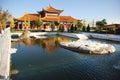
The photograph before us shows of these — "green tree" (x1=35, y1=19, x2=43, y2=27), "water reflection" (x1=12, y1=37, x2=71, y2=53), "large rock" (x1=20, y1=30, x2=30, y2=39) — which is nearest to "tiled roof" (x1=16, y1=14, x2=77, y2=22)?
"green tree" (x1=35, y1=19, x2=43, y2=27)

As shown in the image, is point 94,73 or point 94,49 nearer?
point 94,73

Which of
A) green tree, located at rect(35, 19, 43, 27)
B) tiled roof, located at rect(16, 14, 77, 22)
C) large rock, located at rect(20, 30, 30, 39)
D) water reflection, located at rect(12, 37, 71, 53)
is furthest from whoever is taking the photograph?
tiled roof, located at rect(16, 14, 77, 22)

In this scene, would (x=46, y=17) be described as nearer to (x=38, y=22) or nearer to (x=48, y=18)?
(x=48, y=18)

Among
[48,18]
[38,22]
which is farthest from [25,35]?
[48,18]

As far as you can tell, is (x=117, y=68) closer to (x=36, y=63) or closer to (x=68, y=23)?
(x=36, y=63)

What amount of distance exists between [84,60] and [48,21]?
3619 centimetres

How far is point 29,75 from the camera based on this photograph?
10.8m

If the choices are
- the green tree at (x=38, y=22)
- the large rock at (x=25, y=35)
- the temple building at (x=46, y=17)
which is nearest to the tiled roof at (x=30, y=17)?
the temple building at (x=46, y=17)

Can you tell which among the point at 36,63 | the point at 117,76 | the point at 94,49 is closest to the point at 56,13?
the point at 94,49

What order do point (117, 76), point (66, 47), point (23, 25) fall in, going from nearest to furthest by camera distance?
1. point (117, 76)
2. point (66, 47)
3. point (23, 25)

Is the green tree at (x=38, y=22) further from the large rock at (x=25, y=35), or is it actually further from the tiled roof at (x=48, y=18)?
the large rock at (x=25, y=35)

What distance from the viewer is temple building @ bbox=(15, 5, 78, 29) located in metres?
48.4

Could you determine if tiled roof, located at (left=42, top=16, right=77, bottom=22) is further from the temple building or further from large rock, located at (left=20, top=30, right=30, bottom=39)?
large rock, located at (left=20, top=30, right=30, bottom=39)

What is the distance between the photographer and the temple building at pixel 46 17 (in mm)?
48381
